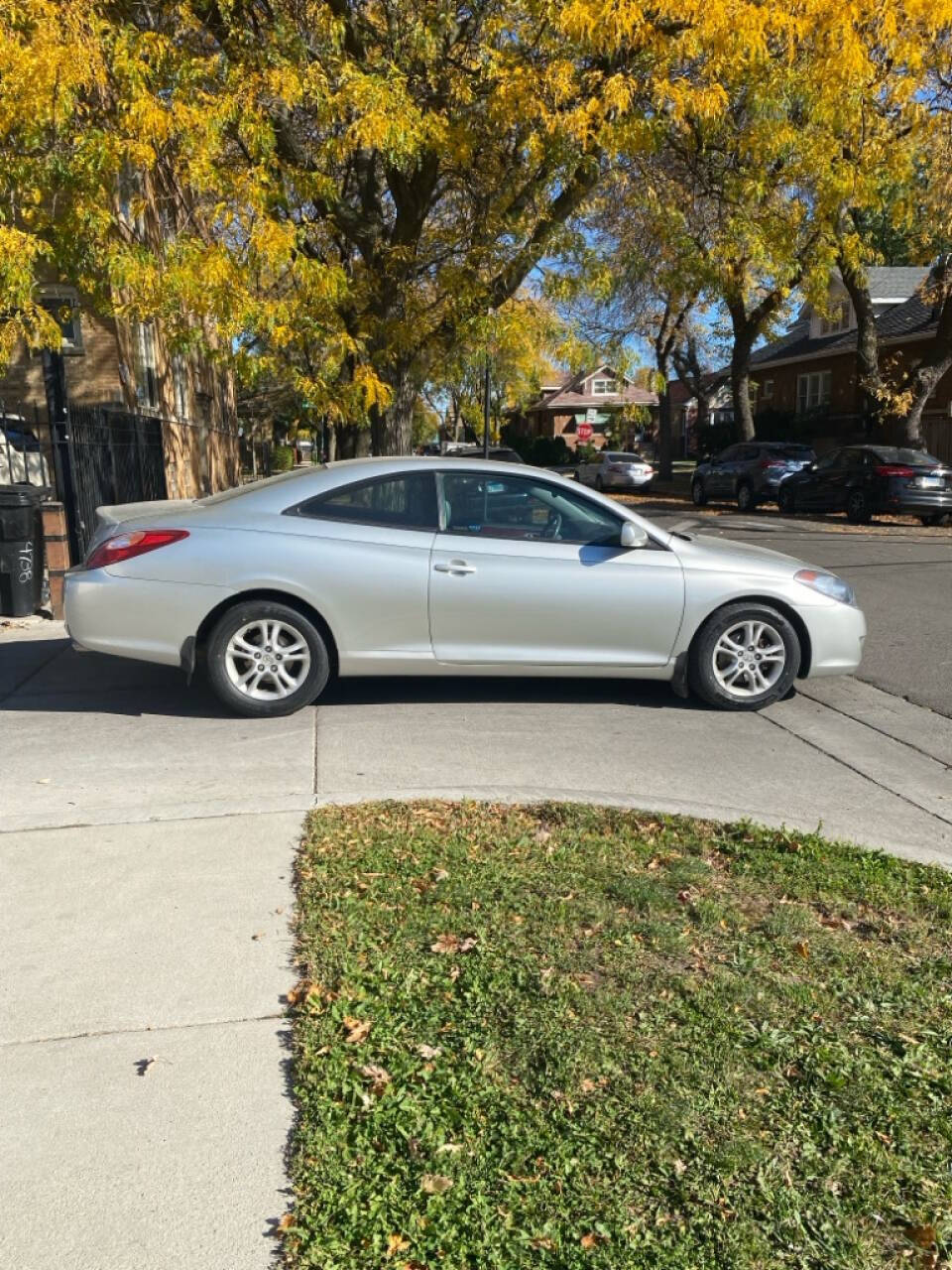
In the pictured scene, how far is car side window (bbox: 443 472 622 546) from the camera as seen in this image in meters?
6.61

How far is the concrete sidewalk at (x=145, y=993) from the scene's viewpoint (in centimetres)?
250

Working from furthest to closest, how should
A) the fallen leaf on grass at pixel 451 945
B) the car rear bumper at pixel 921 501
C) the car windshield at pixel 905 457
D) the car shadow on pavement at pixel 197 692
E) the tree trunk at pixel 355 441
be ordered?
→ the car windshield at pixel 905 457 → the car rear bumper at pixel 921 501 → the tree trunk at pixel 355 441 → the car shadow on pavement at pixel 197 692 → the fallen leaf on grass at pixel 451 945

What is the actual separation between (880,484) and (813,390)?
20.4 metres

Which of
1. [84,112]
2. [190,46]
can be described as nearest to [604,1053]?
[84,112]

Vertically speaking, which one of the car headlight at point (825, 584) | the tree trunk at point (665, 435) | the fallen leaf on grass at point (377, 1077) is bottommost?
the fallen leaf on grass at point (377, 1077)

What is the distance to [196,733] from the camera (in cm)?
617

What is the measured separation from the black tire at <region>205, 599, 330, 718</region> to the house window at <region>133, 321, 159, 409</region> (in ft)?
41.0

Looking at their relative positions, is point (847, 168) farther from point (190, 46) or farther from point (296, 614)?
point (296, 614)

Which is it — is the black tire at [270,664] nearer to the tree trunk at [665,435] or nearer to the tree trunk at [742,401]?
the tree trunk at [742,401]

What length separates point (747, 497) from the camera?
25.8m

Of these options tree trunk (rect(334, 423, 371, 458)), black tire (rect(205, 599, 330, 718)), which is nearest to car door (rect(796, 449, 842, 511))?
tree trunk (rect(334, 423, 371, 458))

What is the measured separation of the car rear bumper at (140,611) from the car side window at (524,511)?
1491 millimetres

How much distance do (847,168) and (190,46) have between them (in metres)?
7.96

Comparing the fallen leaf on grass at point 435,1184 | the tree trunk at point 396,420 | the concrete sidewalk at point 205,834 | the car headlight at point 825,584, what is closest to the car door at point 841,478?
the tree trunk at point 396,420
